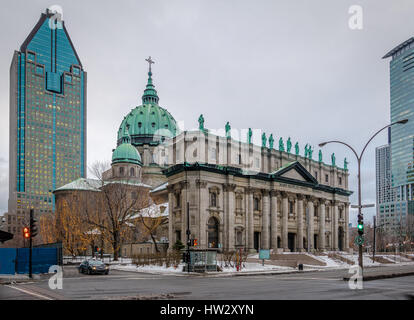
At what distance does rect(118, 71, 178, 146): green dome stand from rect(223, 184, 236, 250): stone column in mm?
55651

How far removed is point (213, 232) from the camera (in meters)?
67.3

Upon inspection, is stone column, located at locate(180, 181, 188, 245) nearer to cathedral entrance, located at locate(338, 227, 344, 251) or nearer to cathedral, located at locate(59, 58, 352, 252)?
cathedral, located at locate(59, 58, 352, 252)

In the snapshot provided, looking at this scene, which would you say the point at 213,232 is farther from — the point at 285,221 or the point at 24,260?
the point at 24,260

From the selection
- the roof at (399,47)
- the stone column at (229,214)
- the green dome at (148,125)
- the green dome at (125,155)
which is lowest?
the stone column at (229,214)

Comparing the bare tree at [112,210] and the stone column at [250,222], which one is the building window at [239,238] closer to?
the stone column at [250,222]

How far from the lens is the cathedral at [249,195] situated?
6575cm

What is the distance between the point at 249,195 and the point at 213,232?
8.86m

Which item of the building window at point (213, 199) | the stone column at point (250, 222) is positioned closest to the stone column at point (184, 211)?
the building window at point (213, 199)

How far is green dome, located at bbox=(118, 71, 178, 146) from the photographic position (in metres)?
122

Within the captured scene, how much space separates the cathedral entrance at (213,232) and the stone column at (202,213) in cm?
190

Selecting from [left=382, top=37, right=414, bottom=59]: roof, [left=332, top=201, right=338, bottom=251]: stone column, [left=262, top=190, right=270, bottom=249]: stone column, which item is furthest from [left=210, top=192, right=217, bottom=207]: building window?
[left=382, top=37, right=414, bottom=59]: roof
